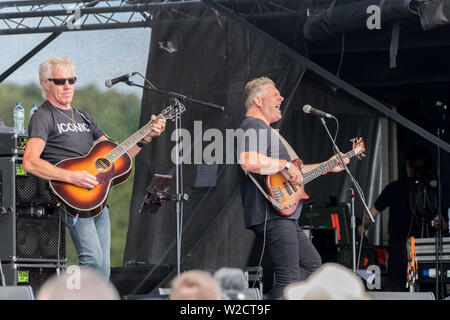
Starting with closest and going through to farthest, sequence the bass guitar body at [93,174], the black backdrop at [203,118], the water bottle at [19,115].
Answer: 1. the bass guitar body at [93,174]
2. the water bottle at [19,115]
3. the black backdrop at [203,118]

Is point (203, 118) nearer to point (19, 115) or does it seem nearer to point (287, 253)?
point (19, 115)

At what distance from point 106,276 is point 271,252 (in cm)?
100

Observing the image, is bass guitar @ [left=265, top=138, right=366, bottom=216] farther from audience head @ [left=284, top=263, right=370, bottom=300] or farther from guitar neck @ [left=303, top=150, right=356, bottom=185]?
audience head @ [left=284, top=263, right=370, bottom=300]

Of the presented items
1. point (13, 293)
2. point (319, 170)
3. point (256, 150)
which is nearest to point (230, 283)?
point (13, 293)

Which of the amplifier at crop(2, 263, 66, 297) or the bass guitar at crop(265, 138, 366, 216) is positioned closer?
the bass guitar at crop(265, 138, 366, 216)

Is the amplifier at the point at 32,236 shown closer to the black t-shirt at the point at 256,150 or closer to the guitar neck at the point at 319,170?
the black t-shirt at the point at 256,150

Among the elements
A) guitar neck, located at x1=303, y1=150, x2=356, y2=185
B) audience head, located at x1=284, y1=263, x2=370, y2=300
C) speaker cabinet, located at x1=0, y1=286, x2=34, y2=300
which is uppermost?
guitar neck, located at x1=303, y1=150, x2=356, y2=185

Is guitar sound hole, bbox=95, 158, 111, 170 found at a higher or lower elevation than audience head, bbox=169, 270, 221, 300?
higher

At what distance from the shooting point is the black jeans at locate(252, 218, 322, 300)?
183 inches

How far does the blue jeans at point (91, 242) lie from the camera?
465 cm

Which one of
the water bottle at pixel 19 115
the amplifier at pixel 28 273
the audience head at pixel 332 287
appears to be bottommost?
the amplifier at pixel 28 273

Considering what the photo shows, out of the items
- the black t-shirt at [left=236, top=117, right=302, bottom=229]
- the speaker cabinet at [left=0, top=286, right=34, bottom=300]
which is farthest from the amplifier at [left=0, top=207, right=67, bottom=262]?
the speaker cabinet at [left=0, top=286, right=34, bottom=300]

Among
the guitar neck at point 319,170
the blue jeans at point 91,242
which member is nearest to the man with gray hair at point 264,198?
the guitar neck at point 319,170
